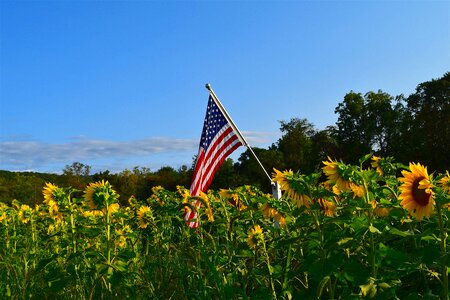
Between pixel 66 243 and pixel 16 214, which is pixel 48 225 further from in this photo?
pixel 66 243

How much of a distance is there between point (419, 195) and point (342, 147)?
3555 centimetres

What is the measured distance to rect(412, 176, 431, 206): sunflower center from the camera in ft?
9.41

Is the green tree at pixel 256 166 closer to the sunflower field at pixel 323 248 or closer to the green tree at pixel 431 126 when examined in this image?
the green tree at pixel 431 126

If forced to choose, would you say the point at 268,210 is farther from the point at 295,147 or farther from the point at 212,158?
the point at 295,147

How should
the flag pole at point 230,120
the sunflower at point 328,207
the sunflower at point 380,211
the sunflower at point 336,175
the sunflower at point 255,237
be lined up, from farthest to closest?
the flag pole at point 230,120 < the sunflower at point 255,237 < the sunflower at point 380,211 < the sunflower at point 328,207 < the sunflower at point 336,175

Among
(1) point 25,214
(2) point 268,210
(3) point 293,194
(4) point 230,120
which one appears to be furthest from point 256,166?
(3) point 293,194

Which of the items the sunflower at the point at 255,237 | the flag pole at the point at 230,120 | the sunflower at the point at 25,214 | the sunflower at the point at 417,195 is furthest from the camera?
the flag pole at the point at 230,120

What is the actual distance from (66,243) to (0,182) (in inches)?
1258

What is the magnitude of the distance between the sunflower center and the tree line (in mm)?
26823

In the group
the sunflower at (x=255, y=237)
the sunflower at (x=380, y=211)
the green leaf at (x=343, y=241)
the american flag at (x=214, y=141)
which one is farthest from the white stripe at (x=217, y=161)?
the green leaf at (x=343, y=241)

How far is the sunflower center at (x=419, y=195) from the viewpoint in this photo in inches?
113

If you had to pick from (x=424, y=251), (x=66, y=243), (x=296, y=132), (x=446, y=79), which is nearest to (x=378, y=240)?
(x=424, y=251)

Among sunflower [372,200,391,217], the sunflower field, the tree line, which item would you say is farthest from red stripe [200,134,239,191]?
the tree line

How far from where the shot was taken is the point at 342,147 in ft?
124
